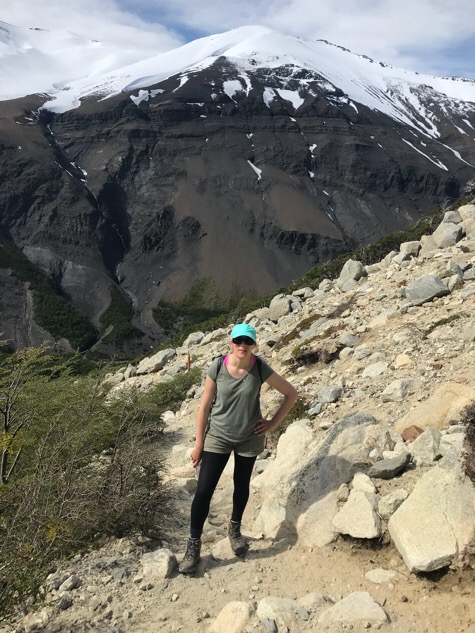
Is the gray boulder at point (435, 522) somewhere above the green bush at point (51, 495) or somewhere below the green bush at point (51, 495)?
above

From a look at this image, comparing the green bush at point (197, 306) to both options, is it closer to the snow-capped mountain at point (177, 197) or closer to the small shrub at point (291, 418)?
the snow-capped mountain at point (177, 197)

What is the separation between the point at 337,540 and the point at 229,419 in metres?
1.62

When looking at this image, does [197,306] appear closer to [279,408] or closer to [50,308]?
[50,308]

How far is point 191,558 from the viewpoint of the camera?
4.68 m

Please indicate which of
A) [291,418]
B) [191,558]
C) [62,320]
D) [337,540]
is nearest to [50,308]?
[62,320]

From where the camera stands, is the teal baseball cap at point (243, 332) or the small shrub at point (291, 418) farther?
the small shrub at point (291, 418)

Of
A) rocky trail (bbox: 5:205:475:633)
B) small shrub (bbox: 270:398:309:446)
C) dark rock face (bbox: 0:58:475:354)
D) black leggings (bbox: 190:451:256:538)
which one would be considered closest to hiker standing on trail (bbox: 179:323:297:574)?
black leggings (bbox: 190:451:256:538)

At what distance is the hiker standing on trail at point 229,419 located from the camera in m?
4.72

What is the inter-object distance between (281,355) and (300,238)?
15259 centimetres

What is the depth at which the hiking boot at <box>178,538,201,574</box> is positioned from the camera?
15.0ft

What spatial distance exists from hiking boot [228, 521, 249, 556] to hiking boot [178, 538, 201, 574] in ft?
1.29

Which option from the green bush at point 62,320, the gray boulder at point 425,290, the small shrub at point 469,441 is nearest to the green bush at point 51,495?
the small shrub at point 469,441

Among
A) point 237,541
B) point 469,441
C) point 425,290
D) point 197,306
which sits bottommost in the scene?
point 197,306

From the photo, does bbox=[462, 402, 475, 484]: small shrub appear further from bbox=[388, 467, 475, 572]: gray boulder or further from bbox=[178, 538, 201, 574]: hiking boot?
bbox=[178, 538, 201, 574]: hiking boot
